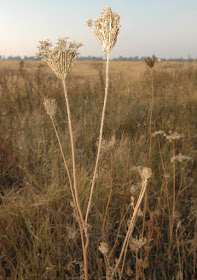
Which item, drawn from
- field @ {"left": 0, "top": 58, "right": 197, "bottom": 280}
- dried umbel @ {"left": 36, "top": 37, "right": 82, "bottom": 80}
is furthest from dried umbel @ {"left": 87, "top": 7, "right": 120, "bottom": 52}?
field @ {"left": 0, "top": 58, "right": 197, "bottom": 280}

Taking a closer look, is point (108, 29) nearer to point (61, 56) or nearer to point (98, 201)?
point (61, 56)

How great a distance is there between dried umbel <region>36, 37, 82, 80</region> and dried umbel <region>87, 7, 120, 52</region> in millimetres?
116

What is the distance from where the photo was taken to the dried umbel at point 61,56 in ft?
2.62

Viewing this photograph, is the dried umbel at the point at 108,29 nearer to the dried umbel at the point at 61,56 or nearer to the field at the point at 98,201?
the dried umbel at the point at 61,56

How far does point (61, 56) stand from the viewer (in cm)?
80

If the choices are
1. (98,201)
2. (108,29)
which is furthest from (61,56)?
(98,201)

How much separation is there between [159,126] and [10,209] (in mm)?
2298

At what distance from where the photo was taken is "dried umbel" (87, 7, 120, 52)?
730mm

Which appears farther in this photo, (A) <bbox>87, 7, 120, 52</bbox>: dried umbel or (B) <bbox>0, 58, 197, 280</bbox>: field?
(B) <bbox>0, 58, 197, 280</bbox>: field

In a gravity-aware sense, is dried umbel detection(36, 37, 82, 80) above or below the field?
above

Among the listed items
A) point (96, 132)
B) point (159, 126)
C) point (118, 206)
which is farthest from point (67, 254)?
point (159, 126)

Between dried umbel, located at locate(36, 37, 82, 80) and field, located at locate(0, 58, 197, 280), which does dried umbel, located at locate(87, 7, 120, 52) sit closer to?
dried umbel, located at locate(36, 37, 82, 80)

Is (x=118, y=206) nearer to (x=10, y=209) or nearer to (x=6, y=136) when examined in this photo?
(x=10, y=209)

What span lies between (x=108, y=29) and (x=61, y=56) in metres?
0.19
